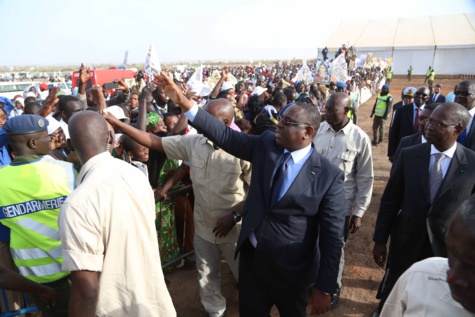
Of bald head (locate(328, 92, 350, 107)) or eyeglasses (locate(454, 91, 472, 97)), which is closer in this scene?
bald head (locate(328, 92, 350, 107))

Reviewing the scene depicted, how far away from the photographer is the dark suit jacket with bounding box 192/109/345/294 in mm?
2359

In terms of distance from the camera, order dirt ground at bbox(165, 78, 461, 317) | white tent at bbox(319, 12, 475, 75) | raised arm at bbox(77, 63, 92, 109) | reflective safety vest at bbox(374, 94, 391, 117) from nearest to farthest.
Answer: dirt ground at bbox(165, 78, 461, 317), raised arm at bbox(77, 63, 92, 109), reflective safety vest at bbox(374, 94, 391, 117), white tent at bbox(319, 12, 475, 75)

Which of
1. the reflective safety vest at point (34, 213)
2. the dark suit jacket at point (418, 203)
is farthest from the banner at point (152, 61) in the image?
the dark suit jacket at point (418, 203)

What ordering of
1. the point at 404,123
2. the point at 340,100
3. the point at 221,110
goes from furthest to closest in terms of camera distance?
the point at 404,123, the point at 340,100, the point at 221,110

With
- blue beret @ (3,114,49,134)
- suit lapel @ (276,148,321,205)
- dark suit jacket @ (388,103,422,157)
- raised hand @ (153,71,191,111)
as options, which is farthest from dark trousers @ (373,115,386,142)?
blue beret @ (3,114,49,134)

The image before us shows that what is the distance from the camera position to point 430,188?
267 cm


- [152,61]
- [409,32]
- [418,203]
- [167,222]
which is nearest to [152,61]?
[152,61]

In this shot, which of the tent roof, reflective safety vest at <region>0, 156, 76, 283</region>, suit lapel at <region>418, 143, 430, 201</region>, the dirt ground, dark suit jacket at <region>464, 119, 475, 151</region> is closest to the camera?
reflective safety vest at <region>0, 156, 76, 283</region>

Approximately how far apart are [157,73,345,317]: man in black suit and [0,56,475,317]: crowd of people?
0.4 inches

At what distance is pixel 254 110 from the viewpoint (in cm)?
689

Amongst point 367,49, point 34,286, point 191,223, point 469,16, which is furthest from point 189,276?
point 469,16

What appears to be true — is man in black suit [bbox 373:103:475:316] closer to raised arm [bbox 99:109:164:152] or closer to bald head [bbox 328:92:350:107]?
bald head [bbox 328:92:350:107]

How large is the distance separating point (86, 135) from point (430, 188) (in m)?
2.60

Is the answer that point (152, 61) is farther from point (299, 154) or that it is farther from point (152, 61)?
point (299, 154)
